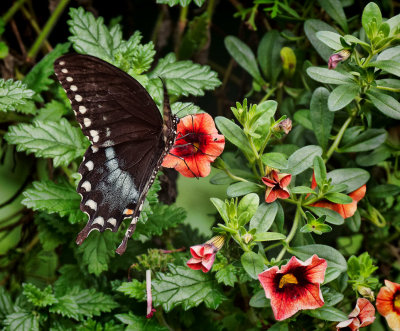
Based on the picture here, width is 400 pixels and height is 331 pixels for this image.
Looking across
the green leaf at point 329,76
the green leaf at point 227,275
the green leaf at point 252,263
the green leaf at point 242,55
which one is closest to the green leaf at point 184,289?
the green leaf at point 227,275

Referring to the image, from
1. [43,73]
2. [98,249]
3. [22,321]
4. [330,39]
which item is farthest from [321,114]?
[22,321]

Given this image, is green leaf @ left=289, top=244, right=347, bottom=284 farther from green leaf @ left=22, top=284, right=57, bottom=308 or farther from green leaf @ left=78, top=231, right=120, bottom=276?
green leaf @ left=22, top=284, right=57, bottom=308

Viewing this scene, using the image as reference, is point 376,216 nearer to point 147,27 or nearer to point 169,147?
point 169,147

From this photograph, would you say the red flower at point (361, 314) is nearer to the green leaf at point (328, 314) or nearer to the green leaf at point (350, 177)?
the green leaf at point (328, 314)

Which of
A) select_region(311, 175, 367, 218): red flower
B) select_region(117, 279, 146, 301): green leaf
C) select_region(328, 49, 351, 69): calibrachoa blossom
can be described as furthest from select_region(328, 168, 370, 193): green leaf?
select_region(117, 279, 146, 301): green leaf

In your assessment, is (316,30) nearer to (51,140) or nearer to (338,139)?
(338,139)
